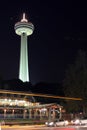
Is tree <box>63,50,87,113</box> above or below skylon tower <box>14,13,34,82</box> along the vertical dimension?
below

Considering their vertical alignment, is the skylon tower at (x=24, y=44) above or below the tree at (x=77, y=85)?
above

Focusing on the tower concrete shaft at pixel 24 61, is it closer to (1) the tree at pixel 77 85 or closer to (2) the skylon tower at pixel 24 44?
(2) the skylon tower at pixel 24 44

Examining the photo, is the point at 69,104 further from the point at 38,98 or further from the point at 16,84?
the point at 16,84

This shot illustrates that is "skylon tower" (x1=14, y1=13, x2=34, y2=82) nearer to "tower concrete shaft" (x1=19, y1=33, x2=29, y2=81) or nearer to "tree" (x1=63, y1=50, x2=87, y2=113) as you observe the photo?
"tower concrete shaft" (x1=19, y1=33, x2=29, y2=81)

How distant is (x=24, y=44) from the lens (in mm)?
154000

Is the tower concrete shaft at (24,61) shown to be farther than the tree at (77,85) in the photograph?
Yes

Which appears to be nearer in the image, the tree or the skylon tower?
the tree

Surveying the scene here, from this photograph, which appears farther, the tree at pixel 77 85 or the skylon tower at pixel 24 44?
the skylon tower at pixel 24 44

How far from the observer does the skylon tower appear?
150625 mm

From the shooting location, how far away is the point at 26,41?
156 meters

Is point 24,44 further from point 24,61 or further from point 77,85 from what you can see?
point 77,85

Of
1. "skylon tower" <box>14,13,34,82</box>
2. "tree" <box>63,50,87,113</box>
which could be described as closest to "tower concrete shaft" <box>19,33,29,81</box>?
"skylon tower" <box>14,13,34,82</box>

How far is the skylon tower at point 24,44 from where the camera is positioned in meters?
151

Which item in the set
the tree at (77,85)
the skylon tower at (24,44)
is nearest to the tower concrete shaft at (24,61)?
the skylon tower at (24,44)
